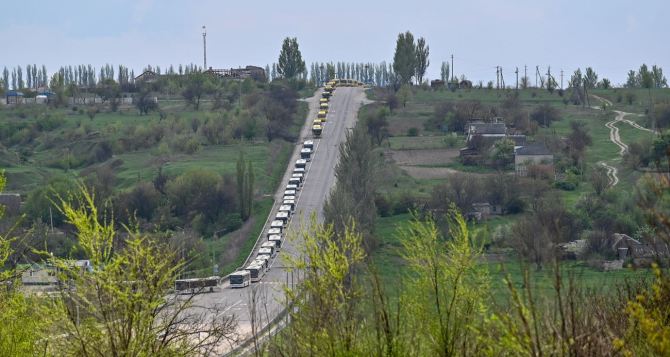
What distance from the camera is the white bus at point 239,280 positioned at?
118 ft

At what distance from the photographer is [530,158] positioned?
53.3m

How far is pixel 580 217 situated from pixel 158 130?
97.3ft

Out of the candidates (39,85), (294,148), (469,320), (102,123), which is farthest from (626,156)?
(39,85)

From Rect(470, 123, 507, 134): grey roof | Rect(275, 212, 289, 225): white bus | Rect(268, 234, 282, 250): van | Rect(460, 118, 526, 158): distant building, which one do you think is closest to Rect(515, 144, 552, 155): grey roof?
Rect(460, 118, 526, 158): distant building

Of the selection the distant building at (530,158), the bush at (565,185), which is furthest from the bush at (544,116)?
the bush at (565,185)

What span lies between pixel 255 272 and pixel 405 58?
→ 49504mm

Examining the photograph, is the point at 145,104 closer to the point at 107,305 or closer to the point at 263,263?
the point at 263,263

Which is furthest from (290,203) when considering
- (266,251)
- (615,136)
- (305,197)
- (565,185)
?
(615,136)

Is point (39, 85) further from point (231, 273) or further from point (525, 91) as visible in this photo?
point (231, 273)

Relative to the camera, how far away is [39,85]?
115 meters

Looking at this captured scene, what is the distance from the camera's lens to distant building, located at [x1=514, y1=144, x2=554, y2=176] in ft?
172

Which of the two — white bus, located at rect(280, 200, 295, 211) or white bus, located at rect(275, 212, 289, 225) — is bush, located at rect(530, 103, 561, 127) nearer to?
white bus, located at rect(280, 200, 295, 211)

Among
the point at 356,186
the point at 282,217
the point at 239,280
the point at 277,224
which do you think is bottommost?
the point at 239,280

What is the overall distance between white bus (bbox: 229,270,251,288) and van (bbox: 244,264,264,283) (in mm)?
177
